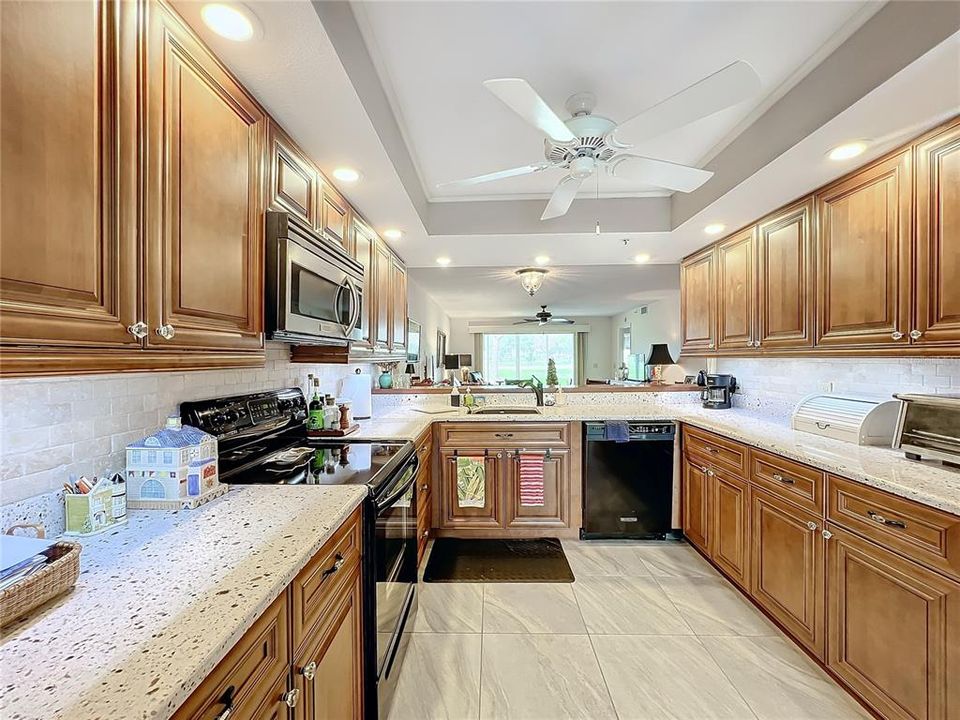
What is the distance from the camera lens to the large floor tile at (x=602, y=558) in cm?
263

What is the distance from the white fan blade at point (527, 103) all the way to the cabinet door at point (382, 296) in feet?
5.20

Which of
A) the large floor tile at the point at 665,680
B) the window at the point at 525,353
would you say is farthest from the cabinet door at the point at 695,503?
the window at the point at 525,353

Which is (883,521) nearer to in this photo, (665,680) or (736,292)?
(665,680)

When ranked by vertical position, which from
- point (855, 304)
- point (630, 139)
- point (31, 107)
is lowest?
point (855, 304)

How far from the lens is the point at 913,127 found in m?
1.65

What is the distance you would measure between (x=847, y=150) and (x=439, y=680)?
112 inches

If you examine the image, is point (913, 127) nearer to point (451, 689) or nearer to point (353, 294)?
point (353, 294)

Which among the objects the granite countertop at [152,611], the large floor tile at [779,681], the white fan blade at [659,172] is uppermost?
the white fan blade at [659,172]

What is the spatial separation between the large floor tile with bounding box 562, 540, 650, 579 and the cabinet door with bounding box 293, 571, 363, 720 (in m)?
1.62

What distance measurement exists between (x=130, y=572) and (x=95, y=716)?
0.41 meters

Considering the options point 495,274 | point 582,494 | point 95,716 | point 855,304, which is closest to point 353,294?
point 95,716

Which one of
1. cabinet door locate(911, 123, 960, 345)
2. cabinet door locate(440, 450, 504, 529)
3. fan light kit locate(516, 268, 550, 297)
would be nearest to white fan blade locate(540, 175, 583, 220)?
cabinet door locate(911, 123, 960, 345)

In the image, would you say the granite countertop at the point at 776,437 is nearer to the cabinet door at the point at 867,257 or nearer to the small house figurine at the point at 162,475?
the cabinet door at the point at 867,257

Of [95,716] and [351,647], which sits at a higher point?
[95,716]
